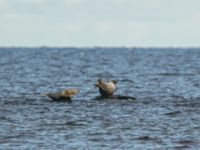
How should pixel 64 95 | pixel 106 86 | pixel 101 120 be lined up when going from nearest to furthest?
1. pixel 101 120
2. pixel 106 86
3. pixel 64 95

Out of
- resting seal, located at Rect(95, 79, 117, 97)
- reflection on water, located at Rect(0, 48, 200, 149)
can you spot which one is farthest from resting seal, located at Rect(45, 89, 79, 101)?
resting seal, located at Rect(95, 79, 117, 97)

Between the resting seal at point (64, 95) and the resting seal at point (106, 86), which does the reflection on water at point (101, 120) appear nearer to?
the resting seal at point (64, 95)

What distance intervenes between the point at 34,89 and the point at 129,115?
1807cm

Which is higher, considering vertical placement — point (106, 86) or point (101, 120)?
point (106, 86)

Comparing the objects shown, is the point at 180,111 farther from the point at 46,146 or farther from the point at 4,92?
the point at 4,92

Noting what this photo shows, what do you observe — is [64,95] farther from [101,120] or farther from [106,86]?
[101,120]

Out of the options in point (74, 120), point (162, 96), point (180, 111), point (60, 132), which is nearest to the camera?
point (60, 132)

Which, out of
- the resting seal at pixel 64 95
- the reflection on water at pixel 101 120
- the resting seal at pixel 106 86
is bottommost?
the reflection on water at pixel 101 120

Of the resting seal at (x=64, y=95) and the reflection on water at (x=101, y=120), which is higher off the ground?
the resting seal at (x=64, y=95)

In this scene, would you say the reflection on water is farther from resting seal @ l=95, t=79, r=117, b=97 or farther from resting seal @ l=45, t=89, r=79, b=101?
resting seal @ l=95, t=79, r=117, b=97

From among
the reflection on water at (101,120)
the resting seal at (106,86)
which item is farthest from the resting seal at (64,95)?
the resting seal at (106,86)

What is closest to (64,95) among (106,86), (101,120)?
(106,86)

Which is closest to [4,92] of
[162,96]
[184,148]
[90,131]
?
[162,96]

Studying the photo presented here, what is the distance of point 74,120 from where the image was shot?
37.8m
